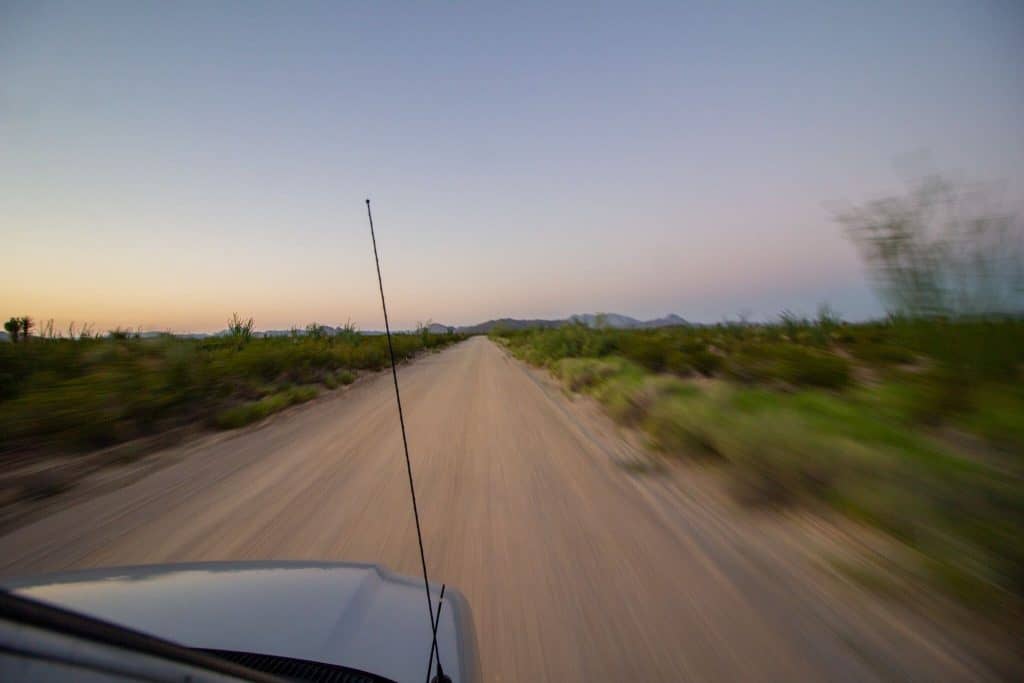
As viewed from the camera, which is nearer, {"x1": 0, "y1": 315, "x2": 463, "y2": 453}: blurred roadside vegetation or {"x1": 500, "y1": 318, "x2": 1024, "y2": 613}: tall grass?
{"x1": 500, "y1": 318, "x2": 1024, "y2": 613}: tall grass

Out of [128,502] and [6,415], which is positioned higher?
[6,415]

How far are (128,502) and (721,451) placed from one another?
591 centimetres

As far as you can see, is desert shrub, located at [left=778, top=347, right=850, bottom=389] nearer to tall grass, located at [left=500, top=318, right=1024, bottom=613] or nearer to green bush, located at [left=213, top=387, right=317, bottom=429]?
tall grass, located at [left=500, top=318, right=1024, bottom=613]

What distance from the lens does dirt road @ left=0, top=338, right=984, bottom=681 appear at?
2.14m

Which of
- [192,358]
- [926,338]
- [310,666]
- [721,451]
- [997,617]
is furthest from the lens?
[192,358]

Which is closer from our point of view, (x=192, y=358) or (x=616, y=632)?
(x=616, y=632)

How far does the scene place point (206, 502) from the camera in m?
4.03

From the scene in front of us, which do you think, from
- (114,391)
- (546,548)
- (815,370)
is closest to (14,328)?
(114,391)

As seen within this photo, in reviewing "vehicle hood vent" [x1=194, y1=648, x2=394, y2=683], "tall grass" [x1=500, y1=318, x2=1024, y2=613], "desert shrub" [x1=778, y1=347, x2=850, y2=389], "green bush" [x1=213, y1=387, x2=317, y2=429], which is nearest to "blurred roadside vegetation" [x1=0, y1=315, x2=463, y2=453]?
"green bush" [x1=213, y1=387, x2=317, y2=429]

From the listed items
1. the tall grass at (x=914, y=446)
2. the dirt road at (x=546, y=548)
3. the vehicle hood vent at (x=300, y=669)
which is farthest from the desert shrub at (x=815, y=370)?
the vehicle hood vent at (x=300, y=669)

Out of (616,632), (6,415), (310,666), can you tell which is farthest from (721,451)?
(6,415)

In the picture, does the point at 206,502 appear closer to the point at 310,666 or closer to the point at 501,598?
the point at 501,598

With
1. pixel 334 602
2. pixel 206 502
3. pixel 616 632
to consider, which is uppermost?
pixel 334 602

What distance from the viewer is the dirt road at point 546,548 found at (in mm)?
2141
